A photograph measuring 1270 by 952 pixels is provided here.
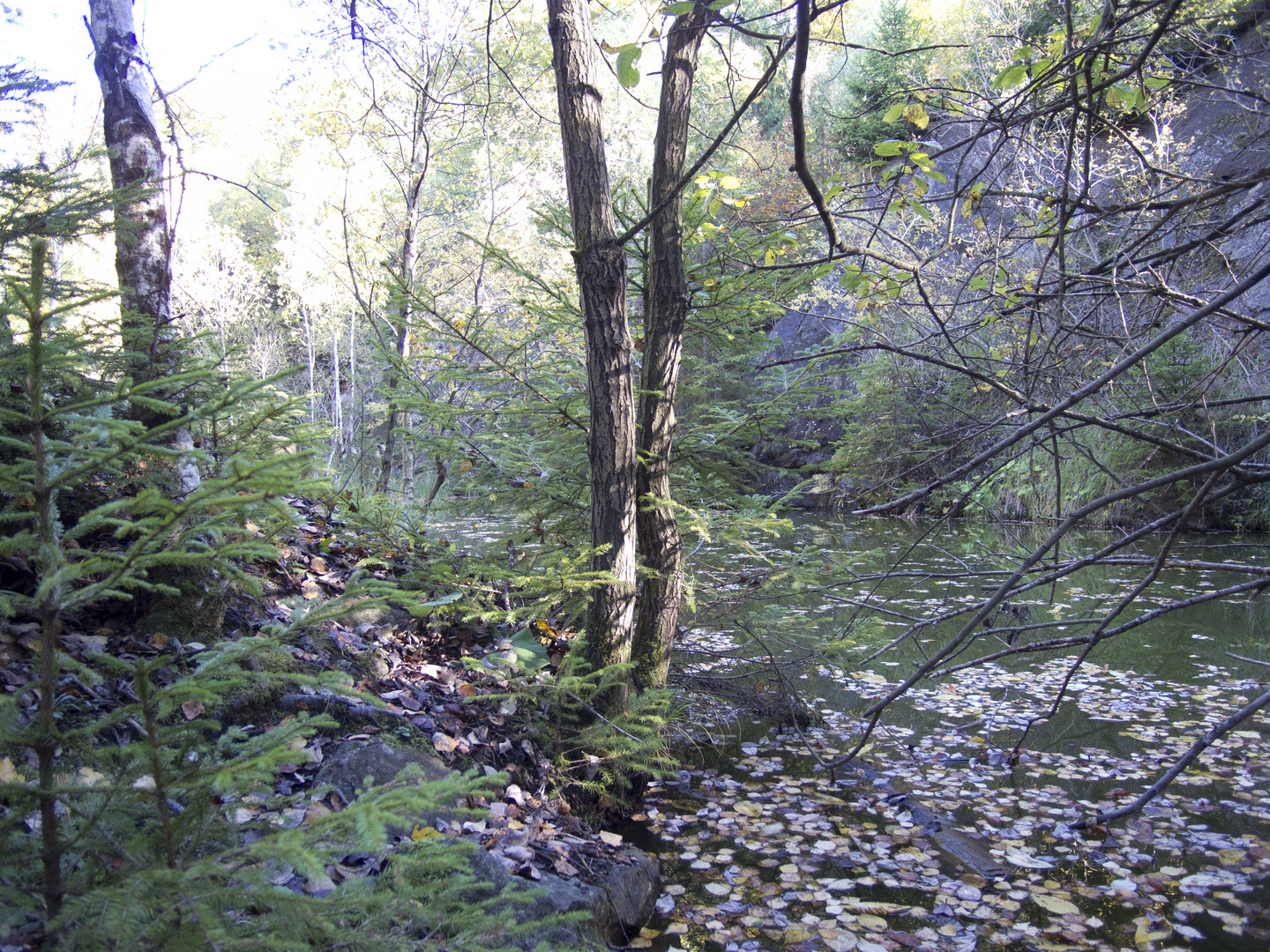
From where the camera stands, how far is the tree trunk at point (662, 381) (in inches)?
146

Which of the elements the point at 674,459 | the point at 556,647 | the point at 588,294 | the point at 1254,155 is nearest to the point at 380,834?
the point at 588,294

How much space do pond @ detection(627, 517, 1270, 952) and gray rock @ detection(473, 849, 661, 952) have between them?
0.09 m

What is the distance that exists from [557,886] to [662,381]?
93.2 inches

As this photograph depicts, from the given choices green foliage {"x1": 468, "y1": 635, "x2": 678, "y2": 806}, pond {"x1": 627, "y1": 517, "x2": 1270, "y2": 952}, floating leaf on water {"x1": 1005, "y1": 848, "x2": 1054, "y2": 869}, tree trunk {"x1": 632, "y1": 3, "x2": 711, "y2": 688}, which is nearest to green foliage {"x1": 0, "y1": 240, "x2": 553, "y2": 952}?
pond {"x1": 627, "y1": 517, "x2": 1270, "y2": 952}

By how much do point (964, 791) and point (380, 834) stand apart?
370 cm

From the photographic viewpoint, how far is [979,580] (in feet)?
22.7

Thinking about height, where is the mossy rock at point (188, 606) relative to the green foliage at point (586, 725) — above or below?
above

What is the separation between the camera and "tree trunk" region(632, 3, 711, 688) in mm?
3721

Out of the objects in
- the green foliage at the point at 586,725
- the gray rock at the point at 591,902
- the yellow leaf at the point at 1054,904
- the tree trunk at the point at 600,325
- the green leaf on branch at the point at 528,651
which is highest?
the tree trunk at the point at 600,325

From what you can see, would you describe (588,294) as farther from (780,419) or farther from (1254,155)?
(1254,155)

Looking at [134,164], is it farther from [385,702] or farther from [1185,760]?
[1185,760]

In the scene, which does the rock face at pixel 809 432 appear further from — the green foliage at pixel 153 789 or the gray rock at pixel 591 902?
the green foliage at pixel 153 789

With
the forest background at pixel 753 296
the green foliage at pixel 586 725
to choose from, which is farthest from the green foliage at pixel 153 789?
the green foliage at pixel 586 725

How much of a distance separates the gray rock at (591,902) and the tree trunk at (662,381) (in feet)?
3.74
